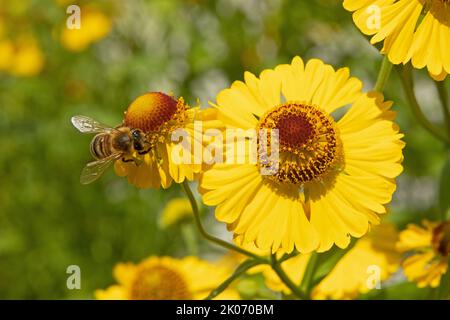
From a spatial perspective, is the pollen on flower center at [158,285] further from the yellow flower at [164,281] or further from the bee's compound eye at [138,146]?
the bee's compound eye at [138,146]

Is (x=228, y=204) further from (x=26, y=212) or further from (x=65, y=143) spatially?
(x=26, y=212)

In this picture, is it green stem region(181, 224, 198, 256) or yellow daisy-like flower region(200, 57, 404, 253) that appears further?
green stem region(181, 224, 198, 256)

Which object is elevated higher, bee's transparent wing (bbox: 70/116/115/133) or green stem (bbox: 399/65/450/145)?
Answer: bee's transparent wing (bbox: 70/116/115/133)

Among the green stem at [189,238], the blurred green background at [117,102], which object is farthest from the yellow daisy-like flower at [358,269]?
the blurred green background at [117,102]

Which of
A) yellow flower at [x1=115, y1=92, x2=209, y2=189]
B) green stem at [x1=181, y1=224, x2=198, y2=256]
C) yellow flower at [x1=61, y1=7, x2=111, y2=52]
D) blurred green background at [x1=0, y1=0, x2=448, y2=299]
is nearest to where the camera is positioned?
yellow flower at [x1=115, y1=92, x2=209, y2=189]

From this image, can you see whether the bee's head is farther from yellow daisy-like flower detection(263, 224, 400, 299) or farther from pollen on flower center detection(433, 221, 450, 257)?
pollen on flower center detection(433, 221, 450, 257)

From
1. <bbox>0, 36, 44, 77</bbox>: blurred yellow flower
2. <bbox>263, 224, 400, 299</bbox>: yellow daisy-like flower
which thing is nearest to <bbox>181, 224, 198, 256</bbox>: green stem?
<bbox>263, 224, 400, 299</bbox>: yellow daisy-like flower
